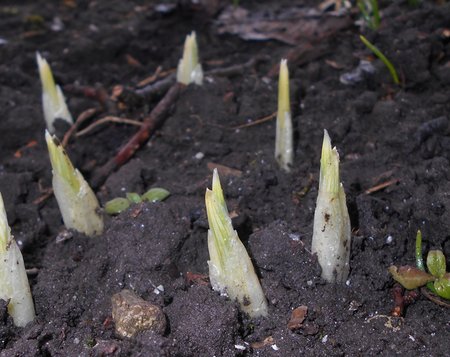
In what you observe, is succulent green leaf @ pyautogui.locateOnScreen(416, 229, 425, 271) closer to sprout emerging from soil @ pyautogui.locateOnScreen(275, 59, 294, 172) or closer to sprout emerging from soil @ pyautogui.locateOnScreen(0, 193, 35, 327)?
sprout emerging from soil @ pyautogui.locateOnScreen(275, 59, 294, 172)

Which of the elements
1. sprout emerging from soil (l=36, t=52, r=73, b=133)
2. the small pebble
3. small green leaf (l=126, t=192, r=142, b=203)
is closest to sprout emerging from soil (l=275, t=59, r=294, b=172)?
small green leaf (l=126, t=192, r=142, b=203)

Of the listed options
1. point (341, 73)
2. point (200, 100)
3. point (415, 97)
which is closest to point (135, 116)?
point (200, 100)

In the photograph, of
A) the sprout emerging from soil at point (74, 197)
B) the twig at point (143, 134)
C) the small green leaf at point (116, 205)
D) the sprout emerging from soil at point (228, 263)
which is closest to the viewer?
the sprout emerging from soil at point (228, 263)

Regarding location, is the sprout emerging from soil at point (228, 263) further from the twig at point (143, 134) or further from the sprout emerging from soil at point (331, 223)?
the twig at point (143, 134)

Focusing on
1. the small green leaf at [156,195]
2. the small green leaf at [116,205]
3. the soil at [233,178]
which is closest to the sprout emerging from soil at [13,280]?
the soil at [233,178]

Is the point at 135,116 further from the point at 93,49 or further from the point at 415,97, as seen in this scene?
the point at 415,97

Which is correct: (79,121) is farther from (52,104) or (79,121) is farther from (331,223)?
(331,223)
